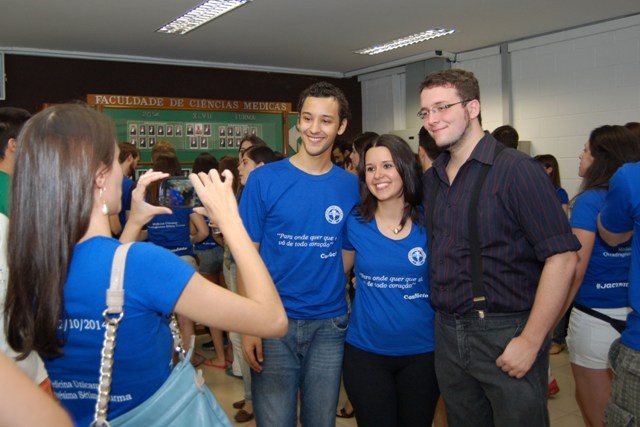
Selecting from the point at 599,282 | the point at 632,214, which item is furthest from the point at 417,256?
the point at 599,282

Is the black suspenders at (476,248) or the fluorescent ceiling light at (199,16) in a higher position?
the fluorescent ceiling light at (199,16)

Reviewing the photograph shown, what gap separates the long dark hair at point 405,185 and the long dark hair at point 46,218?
4.19ft

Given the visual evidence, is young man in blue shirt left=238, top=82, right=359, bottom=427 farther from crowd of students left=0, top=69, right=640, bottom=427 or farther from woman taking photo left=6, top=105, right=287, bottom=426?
woman taking photo left=6, top=105, right=287, bottom=426

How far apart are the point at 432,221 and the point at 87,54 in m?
7.13

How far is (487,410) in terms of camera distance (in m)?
2.02

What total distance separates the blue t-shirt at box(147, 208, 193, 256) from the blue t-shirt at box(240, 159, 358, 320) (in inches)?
91.4

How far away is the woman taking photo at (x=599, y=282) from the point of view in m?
2.44

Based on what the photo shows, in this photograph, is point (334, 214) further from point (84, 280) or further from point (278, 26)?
point (278, 26)

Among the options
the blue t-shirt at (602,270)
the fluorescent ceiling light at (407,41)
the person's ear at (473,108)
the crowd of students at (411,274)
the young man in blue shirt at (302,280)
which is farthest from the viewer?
the fluorescent ceiling light at (407,41)

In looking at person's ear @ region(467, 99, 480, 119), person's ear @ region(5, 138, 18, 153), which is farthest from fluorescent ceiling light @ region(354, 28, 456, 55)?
person's ear @ region(5, 138, 18, 153)

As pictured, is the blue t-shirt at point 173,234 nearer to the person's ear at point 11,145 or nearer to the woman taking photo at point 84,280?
the person's ear at point 11,145

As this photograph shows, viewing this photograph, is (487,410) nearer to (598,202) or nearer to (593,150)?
(598,202)

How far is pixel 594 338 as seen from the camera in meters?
2.46

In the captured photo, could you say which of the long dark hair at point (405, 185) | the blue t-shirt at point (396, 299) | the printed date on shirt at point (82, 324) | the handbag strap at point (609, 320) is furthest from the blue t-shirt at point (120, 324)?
the handbag strap at point (609, 320)
